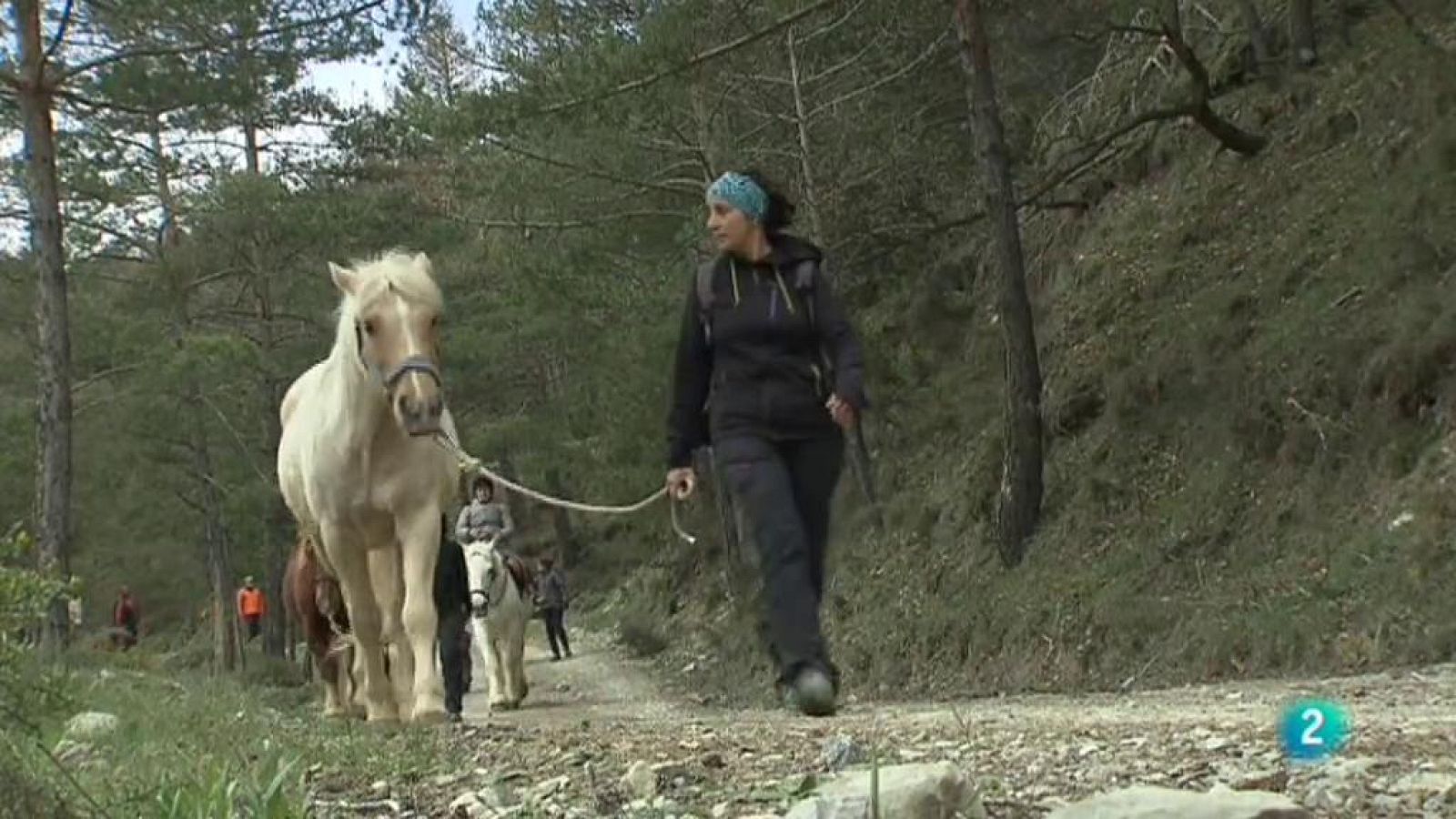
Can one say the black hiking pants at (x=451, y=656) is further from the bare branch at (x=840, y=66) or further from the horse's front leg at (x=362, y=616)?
the bare branch at (x=840, y=66)

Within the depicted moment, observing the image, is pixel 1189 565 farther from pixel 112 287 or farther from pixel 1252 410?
pixel 112 287

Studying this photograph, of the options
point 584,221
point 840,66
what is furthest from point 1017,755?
point 584,221

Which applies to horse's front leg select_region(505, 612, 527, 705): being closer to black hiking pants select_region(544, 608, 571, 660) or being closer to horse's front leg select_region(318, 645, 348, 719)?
horse's front leg select_region(318, 645, 348, 719)

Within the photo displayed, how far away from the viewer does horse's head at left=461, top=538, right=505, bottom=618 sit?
1820 cm

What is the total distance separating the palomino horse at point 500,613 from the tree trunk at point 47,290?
4.34 meters

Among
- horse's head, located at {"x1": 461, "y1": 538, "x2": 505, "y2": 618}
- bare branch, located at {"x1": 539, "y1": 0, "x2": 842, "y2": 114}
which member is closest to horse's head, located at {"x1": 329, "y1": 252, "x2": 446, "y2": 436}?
bare branch, located at {"x1": 539, "y1": 0, "x2": 842, "y2": 114}

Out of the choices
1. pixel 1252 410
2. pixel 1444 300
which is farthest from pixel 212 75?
pixel 1444 300

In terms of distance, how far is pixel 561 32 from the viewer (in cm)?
2281

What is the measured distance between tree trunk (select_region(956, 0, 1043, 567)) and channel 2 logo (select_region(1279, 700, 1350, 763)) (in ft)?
37.5

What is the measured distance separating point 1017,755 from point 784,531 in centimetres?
147

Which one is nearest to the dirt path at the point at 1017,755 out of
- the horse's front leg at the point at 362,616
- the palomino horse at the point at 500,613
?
the horse's front leg at the point at 362,616

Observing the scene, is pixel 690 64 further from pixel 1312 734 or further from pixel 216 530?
pixel 216 530

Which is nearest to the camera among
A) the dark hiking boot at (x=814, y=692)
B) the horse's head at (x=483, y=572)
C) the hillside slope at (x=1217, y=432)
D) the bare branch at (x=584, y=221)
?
the dark hiking boot at (x=814, y=692)

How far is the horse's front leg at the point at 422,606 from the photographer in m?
8.37
